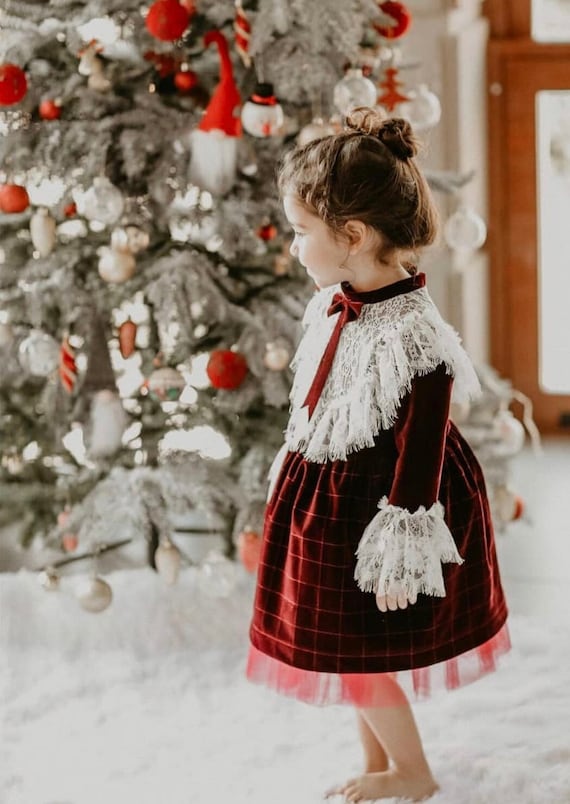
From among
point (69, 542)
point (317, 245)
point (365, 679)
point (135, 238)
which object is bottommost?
point (365, 679)

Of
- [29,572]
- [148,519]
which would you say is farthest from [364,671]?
[29,572]

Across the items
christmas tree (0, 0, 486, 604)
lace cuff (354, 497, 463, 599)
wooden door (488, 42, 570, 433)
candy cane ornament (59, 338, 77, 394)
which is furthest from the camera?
wooden door (488, 42, 570, 433)

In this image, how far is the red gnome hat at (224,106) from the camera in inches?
85.8

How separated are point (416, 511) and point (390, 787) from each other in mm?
502

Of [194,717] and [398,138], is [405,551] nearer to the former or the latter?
[398,138]

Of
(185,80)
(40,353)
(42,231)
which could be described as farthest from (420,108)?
(40,353)

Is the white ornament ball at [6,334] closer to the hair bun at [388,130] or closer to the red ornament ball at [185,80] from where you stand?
the red ornament ball at [185,80]

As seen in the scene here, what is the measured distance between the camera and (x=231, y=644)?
2.45 meters

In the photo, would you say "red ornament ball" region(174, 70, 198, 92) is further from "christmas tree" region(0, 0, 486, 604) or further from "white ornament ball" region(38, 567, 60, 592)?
"white ornament ball" region(38, 567, 60, 592)

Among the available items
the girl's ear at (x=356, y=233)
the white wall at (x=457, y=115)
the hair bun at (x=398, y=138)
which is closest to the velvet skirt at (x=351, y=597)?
the girl's ear at (x=356, y=233)

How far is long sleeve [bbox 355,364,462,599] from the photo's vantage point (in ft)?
5.10

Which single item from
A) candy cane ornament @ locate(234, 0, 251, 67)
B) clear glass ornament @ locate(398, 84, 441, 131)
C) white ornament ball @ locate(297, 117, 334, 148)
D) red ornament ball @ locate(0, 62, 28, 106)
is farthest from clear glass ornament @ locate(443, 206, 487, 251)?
red ornament ball @ locate(0, 62, 28, 106)

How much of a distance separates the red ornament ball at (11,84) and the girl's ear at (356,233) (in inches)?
35.6

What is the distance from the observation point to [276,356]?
2291 millimetres
